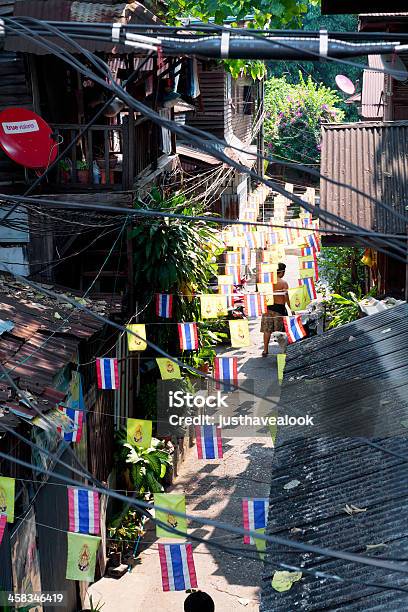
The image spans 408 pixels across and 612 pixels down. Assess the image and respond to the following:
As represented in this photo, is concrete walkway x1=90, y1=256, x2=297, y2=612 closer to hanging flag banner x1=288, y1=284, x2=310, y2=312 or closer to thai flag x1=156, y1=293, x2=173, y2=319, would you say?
hanging flag banner x1=288, y1=284, x2=310, y2=312

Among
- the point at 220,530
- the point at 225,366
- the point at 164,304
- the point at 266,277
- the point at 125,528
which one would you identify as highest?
the point at 164,304

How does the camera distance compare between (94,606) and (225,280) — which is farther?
(225,280)

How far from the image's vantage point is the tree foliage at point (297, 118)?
41531mm

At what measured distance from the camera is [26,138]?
1280 centimetres

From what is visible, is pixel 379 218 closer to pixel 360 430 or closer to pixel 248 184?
pixel 360 430

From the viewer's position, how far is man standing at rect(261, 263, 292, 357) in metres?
21.2

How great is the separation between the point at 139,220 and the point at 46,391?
5.93 m

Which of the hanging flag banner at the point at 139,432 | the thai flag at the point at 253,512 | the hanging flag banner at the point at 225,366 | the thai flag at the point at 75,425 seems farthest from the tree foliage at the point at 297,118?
the thai flag at the point at 253,512

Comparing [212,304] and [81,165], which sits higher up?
[81,165]

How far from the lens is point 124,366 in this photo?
1634 cm

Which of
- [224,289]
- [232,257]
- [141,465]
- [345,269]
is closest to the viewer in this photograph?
[141,465]

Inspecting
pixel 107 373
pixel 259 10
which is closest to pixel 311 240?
pixel 259 10

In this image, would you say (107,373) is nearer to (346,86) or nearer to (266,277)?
(266,277)

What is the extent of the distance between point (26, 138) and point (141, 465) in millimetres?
5853
